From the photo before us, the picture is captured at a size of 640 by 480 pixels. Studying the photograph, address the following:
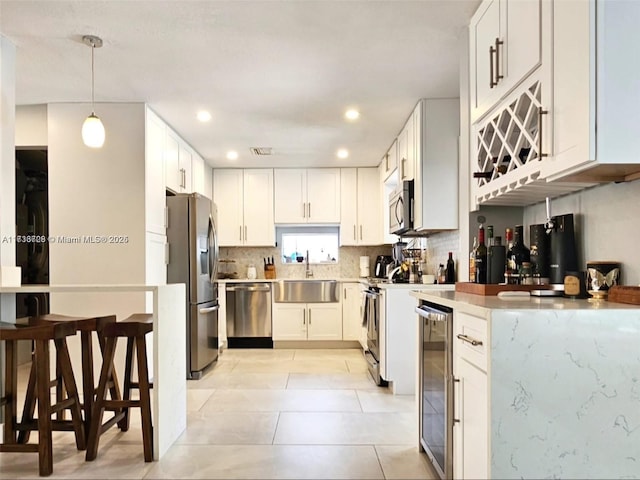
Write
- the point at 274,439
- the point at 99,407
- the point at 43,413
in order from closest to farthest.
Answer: the point at 43,413 < the point at 99,407 < the point at 274,439

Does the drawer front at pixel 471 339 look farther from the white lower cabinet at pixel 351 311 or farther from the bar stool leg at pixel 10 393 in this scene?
the white lower cabinet at pixel 351 311

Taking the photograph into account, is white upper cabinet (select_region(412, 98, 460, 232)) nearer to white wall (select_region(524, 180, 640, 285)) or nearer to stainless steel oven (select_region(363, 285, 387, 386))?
stainless steel oven (select_region(363, 285, 387, 386))

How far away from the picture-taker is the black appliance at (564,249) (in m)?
1.99

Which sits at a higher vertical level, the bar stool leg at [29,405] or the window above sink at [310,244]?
the window above sink at [310,244]

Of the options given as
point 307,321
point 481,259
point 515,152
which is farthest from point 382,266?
point 515,152

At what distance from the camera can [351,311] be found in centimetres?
566

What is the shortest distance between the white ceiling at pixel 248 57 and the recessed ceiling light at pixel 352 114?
58mm

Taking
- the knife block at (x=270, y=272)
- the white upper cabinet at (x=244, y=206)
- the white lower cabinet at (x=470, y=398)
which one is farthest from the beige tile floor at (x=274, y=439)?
the white upper cabinet at (x=244, y=206)

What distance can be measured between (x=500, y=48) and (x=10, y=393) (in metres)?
3.14

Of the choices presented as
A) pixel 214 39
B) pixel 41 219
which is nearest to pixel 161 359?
pixel 214 39

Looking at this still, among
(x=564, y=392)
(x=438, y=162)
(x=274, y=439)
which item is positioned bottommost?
(x=274, y=439)

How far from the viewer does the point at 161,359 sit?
99.3 inches

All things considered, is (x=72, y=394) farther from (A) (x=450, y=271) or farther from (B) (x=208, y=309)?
(A) (x=450, y=271)

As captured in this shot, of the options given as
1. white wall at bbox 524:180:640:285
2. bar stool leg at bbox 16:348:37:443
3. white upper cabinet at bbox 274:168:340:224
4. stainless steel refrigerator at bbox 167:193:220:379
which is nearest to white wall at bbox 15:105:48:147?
stainless steel refrigerator at bbox 167:193:220:379
